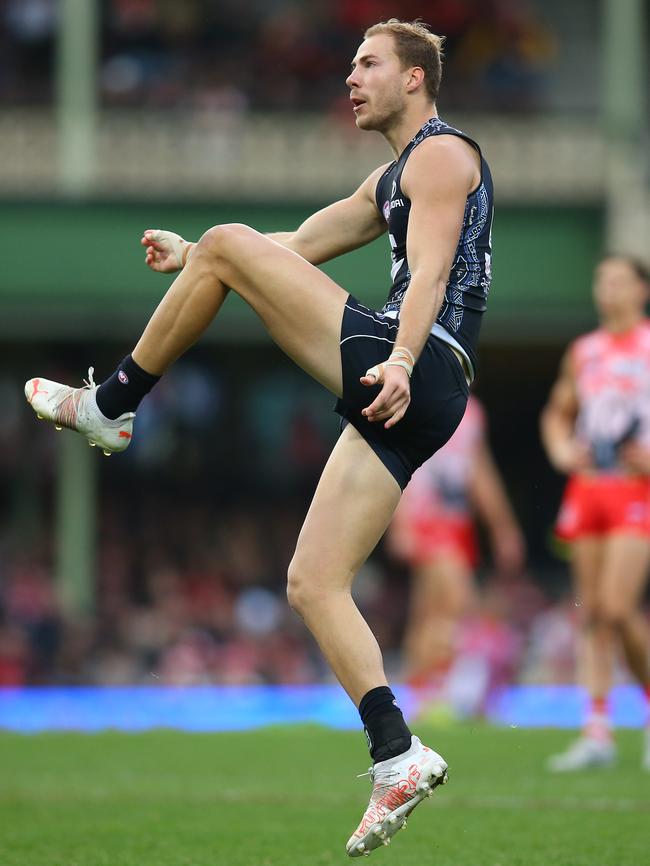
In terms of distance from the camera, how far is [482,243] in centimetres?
505

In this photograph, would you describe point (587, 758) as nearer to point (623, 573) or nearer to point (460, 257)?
point (623, 573)

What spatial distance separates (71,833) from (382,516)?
1.87 m

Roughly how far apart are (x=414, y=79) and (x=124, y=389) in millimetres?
1334

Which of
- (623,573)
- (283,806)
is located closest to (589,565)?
(623,573)

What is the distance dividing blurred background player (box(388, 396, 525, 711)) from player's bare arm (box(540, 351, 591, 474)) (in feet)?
6.78

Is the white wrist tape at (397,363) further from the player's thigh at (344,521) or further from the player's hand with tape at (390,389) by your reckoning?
the player's thigh at (344,521)

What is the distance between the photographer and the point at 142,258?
16.9 meters

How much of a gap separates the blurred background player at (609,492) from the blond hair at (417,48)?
3500mm

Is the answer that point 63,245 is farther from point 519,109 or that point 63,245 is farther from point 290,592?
point 290,592

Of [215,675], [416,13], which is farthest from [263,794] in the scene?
[416,13]

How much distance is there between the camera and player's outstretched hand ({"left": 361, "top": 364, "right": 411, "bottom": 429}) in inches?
177

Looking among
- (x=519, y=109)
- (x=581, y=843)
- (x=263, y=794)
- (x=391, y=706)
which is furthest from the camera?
(x=519, y=109)

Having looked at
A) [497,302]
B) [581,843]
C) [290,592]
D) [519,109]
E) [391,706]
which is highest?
[519,109]

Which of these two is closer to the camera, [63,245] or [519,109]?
[63,245]
